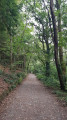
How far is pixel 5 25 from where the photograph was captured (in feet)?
21.3

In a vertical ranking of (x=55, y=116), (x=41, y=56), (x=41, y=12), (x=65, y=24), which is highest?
(x=41, y=12)

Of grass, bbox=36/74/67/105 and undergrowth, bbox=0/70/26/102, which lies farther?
undergrowth, bbox=0/70/26/102

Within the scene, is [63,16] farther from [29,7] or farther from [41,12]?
[29,7]

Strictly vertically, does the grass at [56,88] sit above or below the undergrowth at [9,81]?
below

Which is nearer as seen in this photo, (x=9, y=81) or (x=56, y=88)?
(x=9, y=81)

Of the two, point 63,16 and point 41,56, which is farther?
point 41,56

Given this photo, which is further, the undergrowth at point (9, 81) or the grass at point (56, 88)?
the undergrowth at point (9, 81)

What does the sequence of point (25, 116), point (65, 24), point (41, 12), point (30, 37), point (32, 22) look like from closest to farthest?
1. point (25, 116)
2. point (65, 24)
3. point (41, 12)
4. point (32, 22)
5. point (30, 37)

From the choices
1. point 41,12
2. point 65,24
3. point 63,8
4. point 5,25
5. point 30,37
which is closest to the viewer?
point 5,25

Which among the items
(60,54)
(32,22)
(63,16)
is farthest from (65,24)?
(32,22)

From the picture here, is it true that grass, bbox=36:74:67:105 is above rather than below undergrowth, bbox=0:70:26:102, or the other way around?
below

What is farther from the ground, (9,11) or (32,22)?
(32,22)

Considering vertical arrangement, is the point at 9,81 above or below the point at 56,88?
above

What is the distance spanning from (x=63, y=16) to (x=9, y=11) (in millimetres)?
5750
